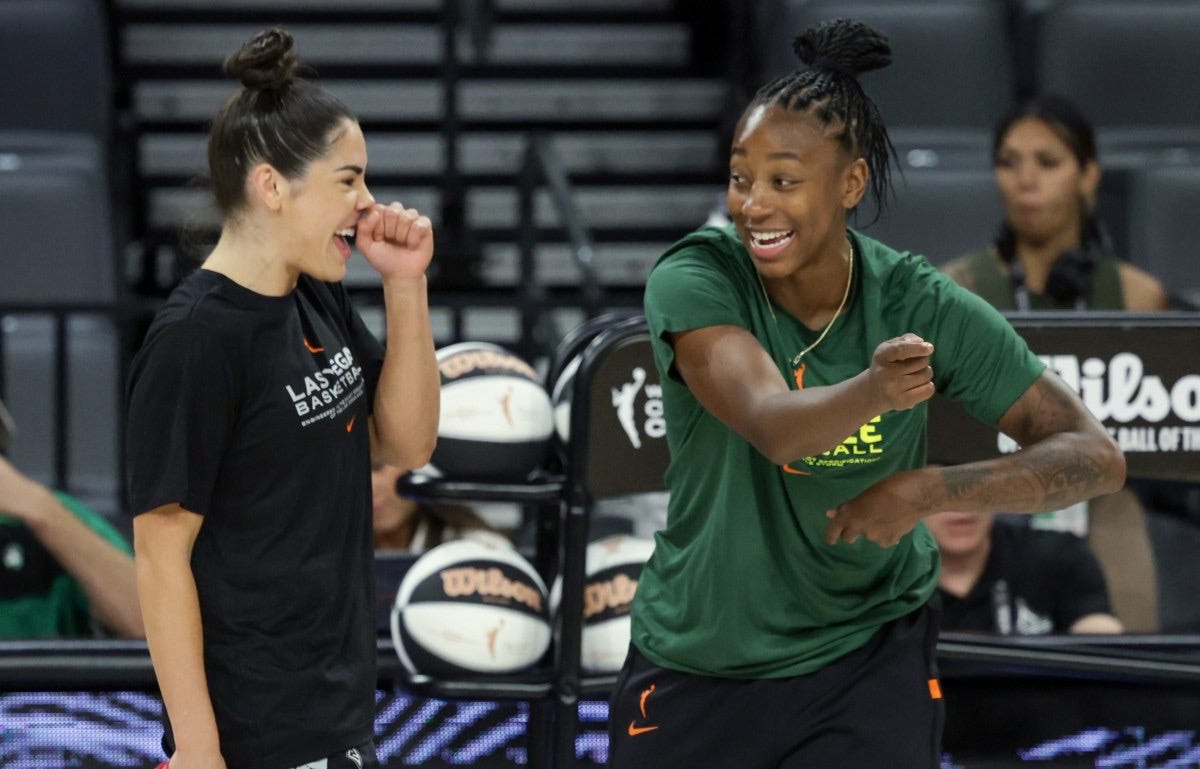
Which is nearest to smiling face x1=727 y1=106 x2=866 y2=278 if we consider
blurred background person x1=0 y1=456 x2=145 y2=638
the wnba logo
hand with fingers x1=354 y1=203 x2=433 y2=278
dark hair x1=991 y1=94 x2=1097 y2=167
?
hand with fingers x1=354 y1=203 x2=433 y2=278

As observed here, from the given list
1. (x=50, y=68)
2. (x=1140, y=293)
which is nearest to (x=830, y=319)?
(x=1140, y=293)

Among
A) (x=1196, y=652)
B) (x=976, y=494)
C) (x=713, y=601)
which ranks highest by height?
(x=976, y=494)

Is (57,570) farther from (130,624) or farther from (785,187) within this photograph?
(785,187)

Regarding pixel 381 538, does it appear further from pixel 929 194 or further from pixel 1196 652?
pixel 929 194

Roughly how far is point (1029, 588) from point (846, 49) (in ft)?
5.71

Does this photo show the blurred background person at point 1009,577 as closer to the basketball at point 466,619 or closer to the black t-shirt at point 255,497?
the basketball at point 466,619

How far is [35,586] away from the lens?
3.64 metres

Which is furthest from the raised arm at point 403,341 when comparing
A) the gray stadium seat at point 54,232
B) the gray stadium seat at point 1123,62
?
the gray stadium seat at point 1123,62

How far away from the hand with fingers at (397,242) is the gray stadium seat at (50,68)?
15.4 feet

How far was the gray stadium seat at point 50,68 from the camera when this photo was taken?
264 inches

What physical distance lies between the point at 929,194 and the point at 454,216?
188 cm

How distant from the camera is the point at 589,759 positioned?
10.6 ft

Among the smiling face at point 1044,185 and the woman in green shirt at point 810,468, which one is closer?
the woman in green shirt at point 810,468

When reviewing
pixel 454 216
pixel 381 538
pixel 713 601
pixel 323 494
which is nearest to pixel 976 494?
pixel 713 601
